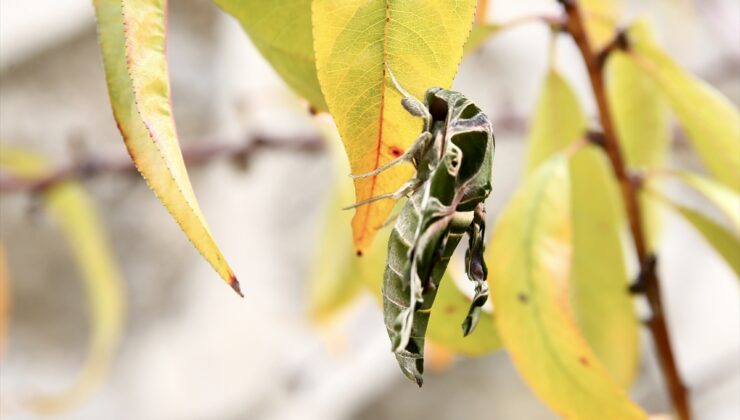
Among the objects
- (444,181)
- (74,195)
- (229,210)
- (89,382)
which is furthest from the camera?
(229,210)

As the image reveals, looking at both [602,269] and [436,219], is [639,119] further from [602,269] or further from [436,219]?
[436,219]

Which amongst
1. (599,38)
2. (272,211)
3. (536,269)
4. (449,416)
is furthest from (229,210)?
(536,269)

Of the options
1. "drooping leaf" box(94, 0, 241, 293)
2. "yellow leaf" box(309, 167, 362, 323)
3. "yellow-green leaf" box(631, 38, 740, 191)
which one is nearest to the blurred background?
"yellow leaf" box(309, 167, 362, 323)

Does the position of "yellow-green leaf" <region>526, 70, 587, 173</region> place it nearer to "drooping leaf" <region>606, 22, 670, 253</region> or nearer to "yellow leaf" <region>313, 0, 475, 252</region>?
"drooping leaf" <region>606, 22, 670, 253</region>

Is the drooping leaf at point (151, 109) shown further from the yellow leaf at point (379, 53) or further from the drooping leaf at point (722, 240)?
the drooping leaf at point (722, 240)

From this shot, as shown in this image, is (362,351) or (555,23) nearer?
(555,23)

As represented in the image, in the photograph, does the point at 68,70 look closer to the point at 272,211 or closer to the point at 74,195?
the point at 272,211

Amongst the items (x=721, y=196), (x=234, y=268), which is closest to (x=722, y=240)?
(x=721, y=196)
